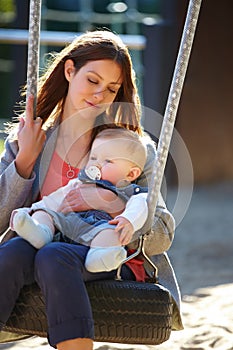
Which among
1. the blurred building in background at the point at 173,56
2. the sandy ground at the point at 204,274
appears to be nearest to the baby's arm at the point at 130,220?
the sandy ground at the point at 204,274

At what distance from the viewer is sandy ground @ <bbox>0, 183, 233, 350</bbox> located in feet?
12.5

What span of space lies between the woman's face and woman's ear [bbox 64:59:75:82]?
0.03 meters

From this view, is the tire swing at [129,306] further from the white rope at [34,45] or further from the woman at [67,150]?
the white rope at [34,45]

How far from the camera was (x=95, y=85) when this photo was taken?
2883 millimetres

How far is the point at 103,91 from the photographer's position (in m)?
2.88

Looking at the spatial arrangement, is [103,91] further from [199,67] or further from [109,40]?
[199,67]

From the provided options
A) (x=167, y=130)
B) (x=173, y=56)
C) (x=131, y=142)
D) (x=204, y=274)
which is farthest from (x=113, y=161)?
(x=173, y=56)

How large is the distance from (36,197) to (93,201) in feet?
0.89

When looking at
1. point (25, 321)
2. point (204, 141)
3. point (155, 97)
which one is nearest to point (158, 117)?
point (155, 97)

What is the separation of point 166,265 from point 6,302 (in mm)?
608

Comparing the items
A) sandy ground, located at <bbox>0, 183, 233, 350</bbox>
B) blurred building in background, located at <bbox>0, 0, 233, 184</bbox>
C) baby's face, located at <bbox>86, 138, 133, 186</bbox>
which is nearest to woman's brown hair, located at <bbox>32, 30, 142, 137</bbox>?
baby's face, located at <bbox>86, 138, 133, 186</bbox>

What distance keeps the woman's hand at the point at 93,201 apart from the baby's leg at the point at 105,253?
0.47 feet

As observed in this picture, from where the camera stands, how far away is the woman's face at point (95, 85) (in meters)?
2.88

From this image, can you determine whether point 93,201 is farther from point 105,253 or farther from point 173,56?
point 173,56
